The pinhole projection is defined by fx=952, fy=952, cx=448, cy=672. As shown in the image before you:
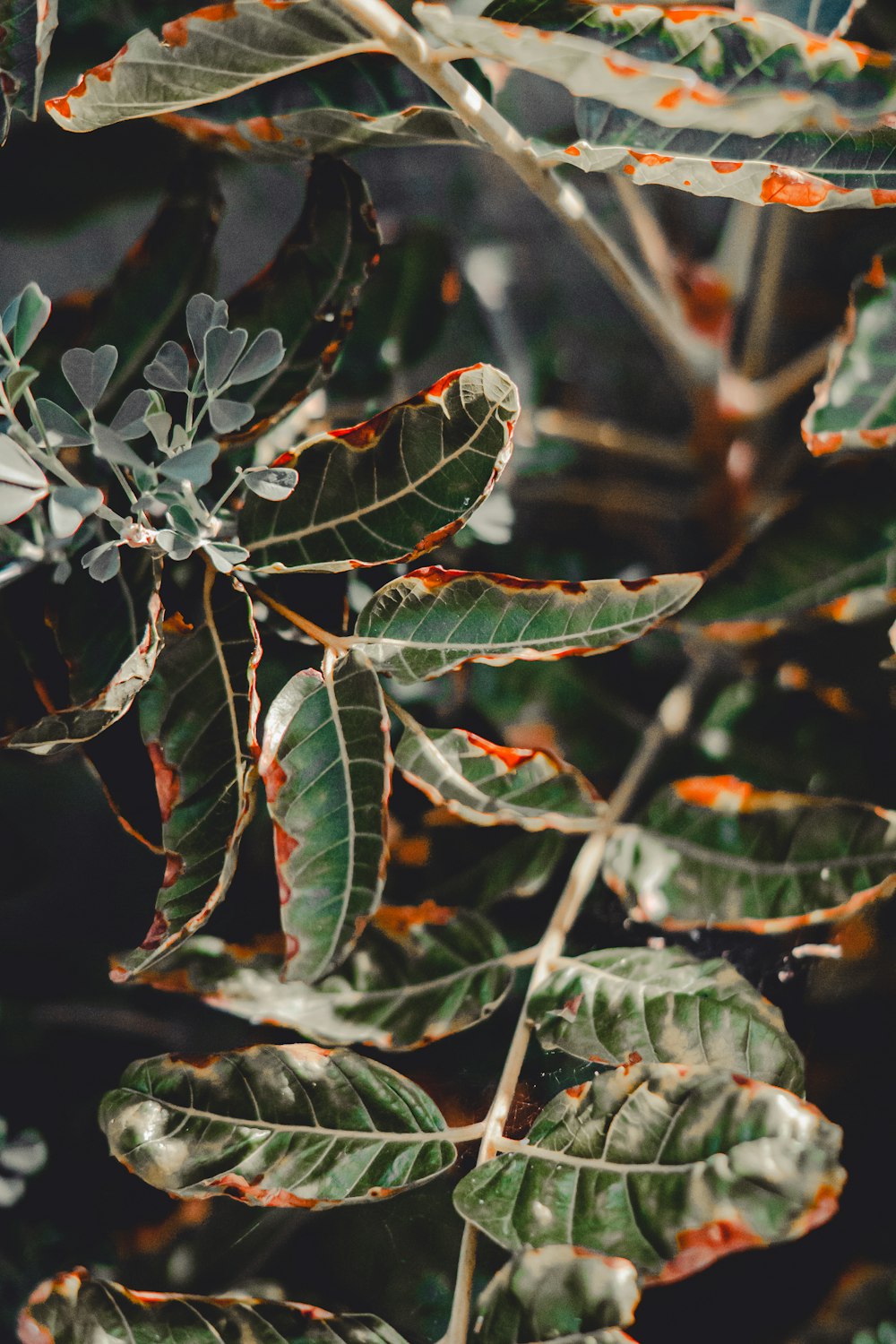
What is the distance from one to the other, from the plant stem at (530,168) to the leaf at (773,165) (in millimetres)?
71

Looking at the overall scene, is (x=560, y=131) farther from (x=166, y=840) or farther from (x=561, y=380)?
(x=166, y=840)

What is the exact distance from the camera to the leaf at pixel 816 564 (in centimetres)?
56

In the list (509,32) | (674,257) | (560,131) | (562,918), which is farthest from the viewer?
(674,257)

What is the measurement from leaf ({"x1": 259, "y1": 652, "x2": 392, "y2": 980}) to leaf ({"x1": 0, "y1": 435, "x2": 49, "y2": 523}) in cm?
12

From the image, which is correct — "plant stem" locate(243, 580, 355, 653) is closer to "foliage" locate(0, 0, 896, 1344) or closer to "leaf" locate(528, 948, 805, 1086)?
"foliage" locate(0, 0, 896, 1344)

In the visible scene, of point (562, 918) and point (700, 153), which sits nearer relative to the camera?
point (700, 153)

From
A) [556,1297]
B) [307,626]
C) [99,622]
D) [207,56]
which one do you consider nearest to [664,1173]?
→ [556,1297]

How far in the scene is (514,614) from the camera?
413 millimetres

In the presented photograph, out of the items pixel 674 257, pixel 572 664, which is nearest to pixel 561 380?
pixel 674 257

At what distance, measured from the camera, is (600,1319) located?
35 cm

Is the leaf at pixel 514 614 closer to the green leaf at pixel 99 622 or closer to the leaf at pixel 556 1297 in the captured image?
the green leaf at pixel 99 622

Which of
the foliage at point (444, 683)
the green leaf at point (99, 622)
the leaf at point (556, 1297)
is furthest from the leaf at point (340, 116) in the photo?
the leaf at point (556, 1297)

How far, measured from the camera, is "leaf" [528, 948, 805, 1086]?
0.42 metres

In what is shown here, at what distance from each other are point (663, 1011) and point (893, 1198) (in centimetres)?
19
